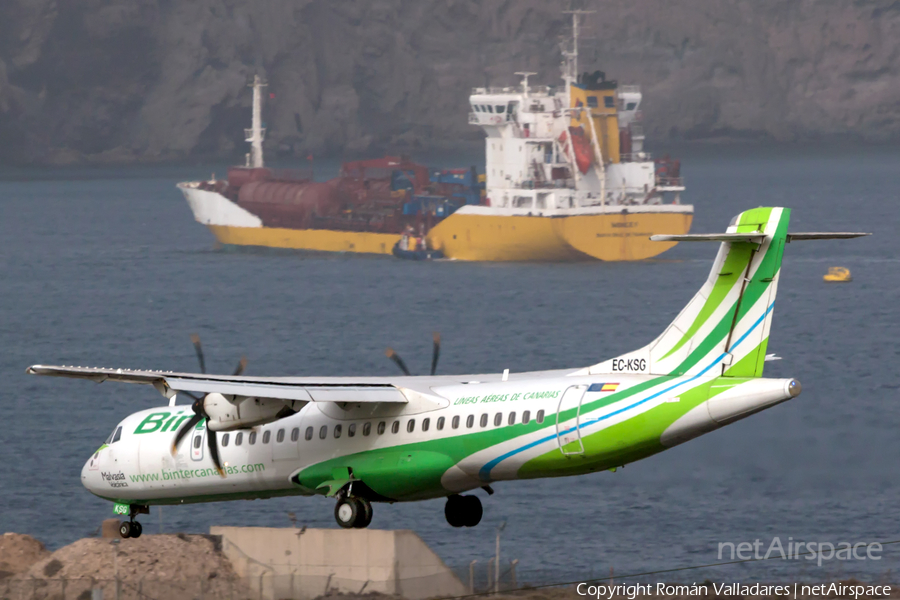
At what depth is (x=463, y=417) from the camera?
31250mm

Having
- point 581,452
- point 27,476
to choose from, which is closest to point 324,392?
point 581,452

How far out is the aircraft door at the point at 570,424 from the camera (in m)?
29.3

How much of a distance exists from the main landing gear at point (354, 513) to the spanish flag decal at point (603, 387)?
256 inches

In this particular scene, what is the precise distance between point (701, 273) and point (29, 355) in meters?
85.1

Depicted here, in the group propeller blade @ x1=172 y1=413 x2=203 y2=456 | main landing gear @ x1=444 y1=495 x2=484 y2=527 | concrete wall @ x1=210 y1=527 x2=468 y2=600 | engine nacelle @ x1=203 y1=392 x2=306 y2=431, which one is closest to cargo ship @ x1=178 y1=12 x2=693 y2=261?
concrete wall @ x1=210 y1=527 x2=468 y2=600

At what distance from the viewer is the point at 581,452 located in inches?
1154

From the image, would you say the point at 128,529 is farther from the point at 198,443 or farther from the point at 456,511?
the point at 456,511

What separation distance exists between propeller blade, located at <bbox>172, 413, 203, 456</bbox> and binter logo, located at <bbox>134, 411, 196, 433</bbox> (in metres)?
0.40

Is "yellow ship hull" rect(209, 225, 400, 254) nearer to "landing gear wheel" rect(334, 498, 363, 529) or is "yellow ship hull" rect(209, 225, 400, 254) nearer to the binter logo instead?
the binter logo

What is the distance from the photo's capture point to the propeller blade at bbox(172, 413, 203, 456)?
3519 centimetres

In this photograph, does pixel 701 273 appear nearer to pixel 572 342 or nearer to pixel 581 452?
pixel 572 342

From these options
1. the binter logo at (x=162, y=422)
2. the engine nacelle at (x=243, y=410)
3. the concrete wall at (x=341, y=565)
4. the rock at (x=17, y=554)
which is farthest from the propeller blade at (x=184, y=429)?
the rock at (x=17, y=554)

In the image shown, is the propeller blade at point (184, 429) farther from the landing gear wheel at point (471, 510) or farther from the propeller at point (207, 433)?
the landing gear wheel at point (471, 510)

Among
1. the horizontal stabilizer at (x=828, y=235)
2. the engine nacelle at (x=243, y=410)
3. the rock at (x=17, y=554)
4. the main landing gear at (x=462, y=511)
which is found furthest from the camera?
the rock at (x=17, y=554)
